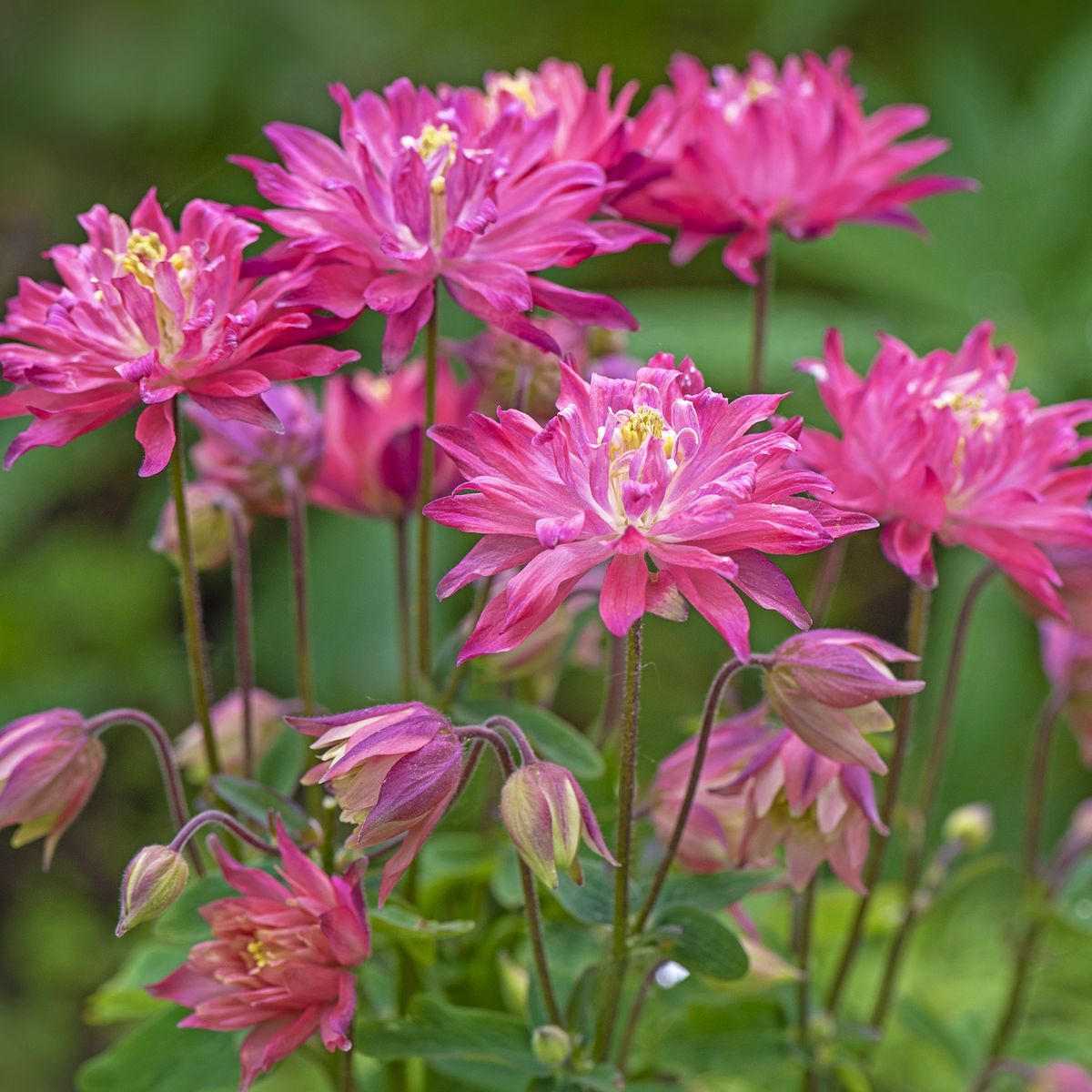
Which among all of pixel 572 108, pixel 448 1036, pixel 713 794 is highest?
pixel 572 108

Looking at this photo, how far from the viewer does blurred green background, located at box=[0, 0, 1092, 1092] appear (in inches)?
71.1

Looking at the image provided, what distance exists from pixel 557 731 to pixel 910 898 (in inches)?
9.5

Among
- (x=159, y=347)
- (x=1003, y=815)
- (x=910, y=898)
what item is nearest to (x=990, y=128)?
(x=1003, y=815)

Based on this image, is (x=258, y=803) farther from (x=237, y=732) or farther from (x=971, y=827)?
(x=971, y=827)

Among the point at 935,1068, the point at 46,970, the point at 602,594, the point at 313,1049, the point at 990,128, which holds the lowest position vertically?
the point at 46,970

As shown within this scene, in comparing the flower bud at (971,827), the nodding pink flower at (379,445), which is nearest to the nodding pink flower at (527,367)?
the nodding pink flower at (379,445)

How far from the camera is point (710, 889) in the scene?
0.68 metres

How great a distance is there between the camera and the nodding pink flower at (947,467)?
2.09 feet

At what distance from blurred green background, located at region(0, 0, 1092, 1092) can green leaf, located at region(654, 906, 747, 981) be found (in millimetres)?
834

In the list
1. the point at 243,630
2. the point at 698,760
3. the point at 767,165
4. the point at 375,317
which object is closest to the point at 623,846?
the point at 698,760

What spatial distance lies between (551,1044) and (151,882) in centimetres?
20

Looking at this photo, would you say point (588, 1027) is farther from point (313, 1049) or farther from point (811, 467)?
point (811, 467)

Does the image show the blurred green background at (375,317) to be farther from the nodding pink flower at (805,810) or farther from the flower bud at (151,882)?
the flower bud at (151,882)

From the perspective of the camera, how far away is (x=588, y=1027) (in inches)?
26.6
